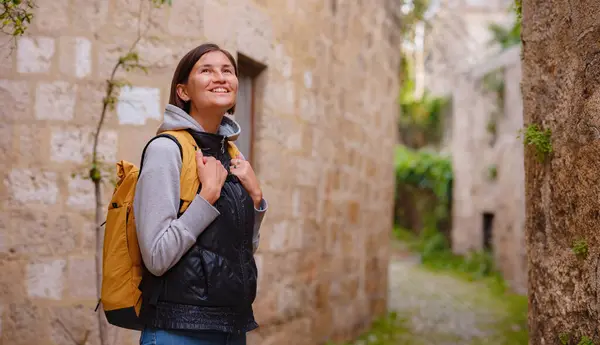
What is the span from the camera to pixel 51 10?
341 centimetres

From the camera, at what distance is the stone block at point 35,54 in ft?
11.0

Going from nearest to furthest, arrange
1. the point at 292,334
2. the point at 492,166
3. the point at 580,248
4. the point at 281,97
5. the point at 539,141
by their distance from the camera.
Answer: the point at 580,248 → the point at 539,141 → the point at 281,97 → the point at 292,334 → the point at 492,166

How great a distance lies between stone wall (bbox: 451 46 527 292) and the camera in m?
11.2

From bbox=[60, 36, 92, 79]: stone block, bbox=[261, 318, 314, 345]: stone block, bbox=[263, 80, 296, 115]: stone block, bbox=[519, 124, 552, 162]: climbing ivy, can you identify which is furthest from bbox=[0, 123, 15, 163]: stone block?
bbox=[519, 124, 552, 162]: climbing ivy

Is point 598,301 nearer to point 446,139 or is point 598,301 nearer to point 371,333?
point 371,333

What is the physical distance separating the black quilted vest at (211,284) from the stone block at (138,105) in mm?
1745

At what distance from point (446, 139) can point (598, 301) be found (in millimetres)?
17433

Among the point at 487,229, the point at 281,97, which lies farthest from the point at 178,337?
the point at 487,229

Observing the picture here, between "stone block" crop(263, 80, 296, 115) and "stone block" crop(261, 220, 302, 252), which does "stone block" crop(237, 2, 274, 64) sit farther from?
"stone block" crop(261, 220, 302, 252)

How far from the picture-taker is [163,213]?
180 centimetres

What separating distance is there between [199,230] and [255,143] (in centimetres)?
259

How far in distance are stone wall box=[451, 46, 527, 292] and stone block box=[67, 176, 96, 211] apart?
809 cm

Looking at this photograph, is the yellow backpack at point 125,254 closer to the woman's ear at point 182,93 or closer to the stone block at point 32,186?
the woman's ear at point 182,93

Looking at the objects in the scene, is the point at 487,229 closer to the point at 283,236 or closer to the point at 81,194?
the point at 283,236
